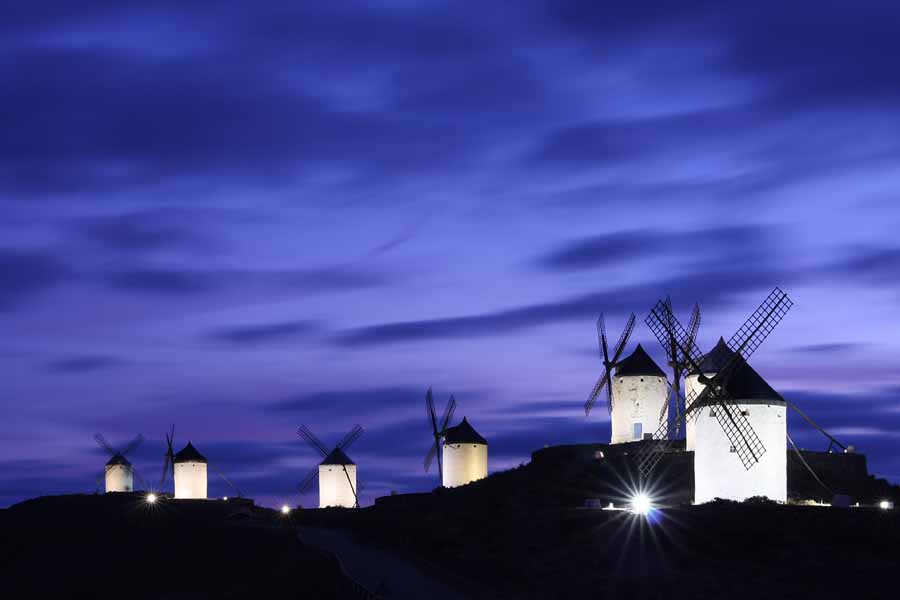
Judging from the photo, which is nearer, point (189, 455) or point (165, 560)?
point (165, 560)

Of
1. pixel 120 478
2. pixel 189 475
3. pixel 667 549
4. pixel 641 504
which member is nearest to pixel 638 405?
pixel 641 504

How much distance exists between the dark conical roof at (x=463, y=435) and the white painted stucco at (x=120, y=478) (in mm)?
40650

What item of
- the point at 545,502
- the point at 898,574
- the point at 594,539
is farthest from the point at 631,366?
the point at 898,574

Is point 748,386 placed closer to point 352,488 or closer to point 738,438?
point 738,438

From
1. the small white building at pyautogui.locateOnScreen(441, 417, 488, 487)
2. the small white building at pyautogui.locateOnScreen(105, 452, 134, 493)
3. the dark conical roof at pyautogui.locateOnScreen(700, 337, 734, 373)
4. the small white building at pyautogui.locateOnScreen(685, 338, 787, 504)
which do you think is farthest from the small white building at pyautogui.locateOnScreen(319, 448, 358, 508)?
the small white building at pyautogui.locateOnScreen(685, 338, 787, 504)

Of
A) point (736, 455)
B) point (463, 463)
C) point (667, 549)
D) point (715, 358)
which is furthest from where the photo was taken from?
point (463, 463)

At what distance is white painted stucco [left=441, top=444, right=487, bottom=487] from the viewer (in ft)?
255

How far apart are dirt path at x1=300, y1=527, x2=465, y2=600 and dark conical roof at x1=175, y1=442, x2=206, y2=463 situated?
45224mm

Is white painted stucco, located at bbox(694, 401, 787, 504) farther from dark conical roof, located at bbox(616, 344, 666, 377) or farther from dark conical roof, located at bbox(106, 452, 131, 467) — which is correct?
dark conical roof, located at bbox(106, 452, 131, 467)

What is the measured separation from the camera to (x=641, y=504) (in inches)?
1929

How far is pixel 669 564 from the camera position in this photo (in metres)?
38.5

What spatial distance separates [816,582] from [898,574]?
2.72 m

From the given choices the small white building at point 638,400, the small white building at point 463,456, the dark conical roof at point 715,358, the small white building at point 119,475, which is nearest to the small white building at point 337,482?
the small white building at point 463,456

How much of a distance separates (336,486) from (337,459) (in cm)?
209
